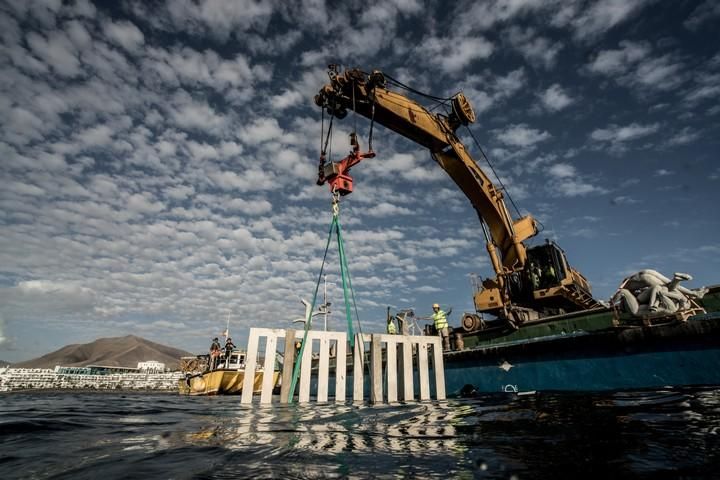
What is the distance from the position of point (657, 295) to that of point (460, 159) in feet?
27.7

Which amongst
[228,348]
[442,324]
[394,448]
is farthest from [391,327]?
[394,448]

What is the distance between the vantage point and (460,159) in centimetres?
1527

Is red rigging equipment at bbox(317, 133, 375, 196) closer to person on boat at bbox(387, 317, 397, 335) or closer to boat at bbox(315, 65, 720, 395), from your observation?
boat at bbox(315, 65, 720, 395)

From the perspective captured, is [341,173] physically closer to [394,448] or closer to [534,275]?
[394,448]

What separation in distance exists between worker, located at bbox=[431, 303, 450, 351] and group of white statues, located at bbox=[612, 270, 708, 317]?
6.80m

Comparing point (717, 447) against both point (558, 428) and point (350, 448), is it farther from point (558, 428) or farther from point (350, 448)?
point (350, 448)

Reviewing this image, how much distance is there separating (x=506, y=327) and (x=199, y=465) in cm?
1337

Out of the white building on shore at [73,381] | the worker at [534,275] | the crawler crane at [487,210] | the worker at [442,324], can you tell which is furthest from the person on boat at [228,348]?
the white building on shore at [73,381]

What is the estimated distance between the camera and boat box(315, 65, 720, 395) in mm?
9664

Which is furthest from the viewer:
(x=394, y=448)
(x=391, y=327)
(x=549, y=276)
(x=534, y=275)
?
(x=391, y=327)

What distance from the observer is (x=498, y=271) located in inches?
587

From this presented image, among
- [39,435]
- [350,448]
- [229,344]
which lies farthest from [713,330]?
[229,344]

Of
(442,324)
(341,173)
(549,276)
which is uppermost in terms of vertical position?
(341,173)

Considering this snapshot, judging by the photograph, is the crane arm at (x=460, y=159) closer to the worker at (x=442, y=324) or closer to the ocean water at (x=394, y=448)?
the worker at (x=442, y=324)
